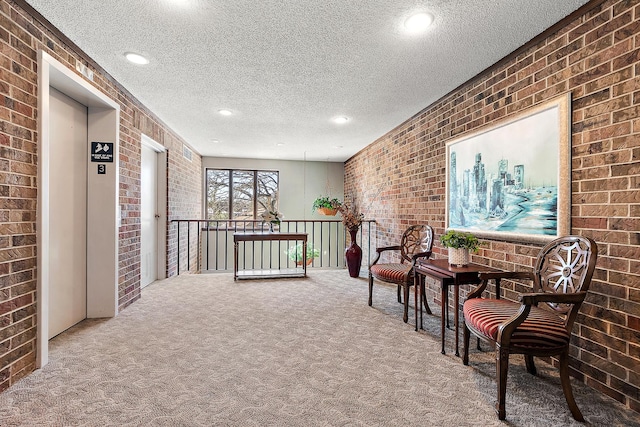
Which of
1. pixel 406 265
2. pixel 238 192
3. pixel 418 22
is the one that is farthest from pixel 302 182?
pixel 418 22

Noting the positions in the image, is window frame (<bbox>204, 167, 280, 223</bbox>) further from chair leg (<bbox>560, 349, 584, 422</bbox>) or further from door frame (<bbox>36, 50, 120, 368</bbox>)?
chair leg (<bbox>560, 349, 584, 422</bbox>)

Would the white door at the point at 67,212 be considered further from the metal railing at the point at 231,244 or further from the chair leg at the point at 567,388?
the chair leg at the point at 567,388

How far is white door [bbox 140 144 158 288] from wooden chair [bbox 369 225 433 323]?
313 cm

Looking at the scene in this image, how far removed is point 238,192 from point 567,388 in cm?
696

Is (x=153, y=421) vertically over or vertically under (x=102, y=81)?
under

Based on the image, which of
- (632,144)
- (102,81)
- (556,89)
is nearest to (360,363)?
(632,144)

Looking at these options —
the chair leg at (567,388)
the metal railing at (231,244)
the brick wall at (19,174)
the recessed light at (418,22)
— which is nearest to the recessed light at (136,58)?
the brick wall at (19,174)

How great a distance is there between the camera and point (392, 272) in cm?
308

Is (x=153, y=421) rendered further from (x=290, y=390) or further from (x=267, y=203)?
(x=267, y=203)

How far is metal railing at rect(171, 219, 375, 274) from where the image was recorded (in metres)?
5.70

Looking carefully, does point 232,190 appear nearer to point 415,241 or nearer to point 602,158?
point 415,241

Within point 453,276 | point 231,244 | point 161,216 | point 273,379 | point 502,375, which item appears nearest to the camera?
point 502,375

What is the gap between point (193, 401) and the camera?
1688mm

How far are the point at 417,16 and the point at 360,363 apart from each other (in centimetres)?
235
